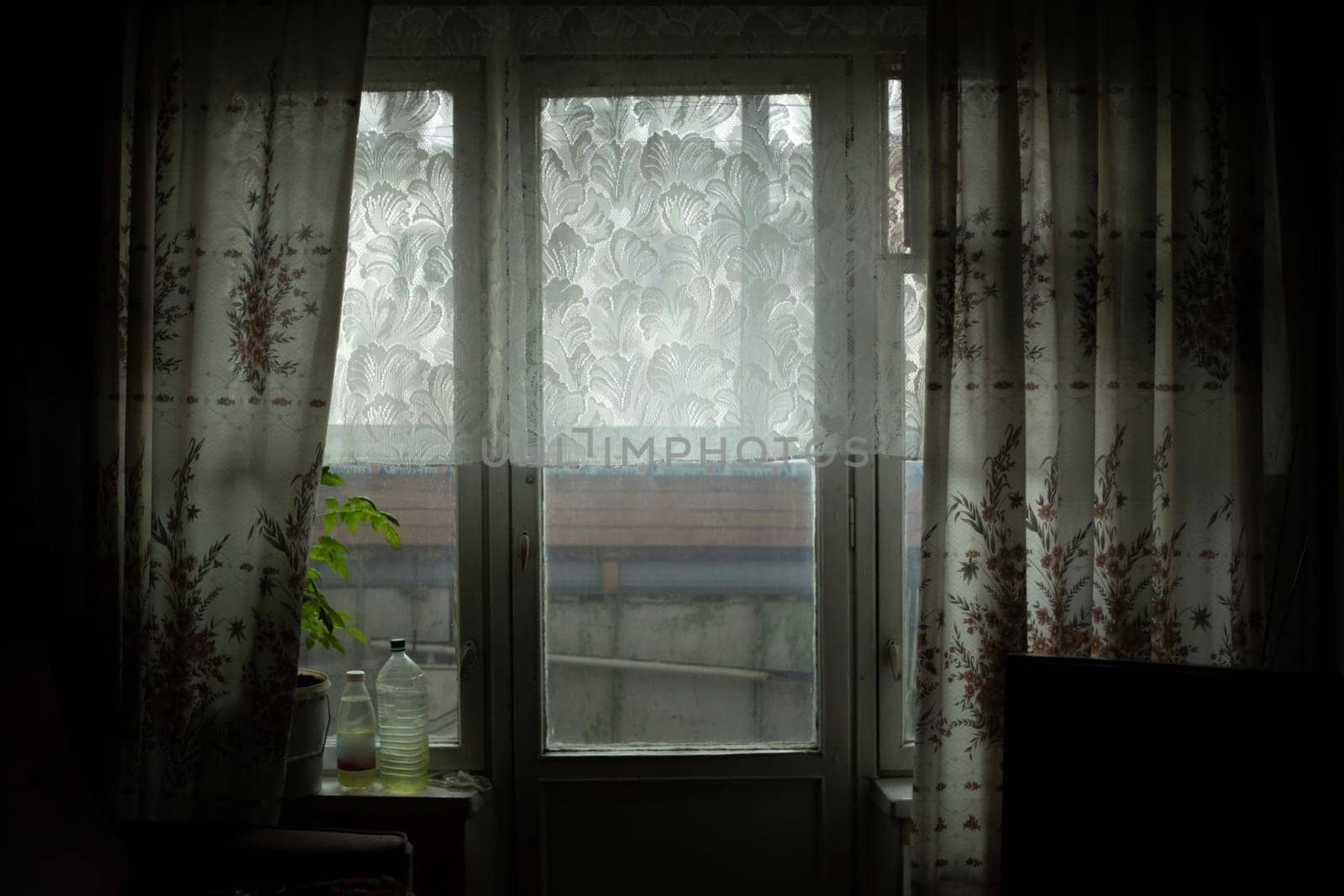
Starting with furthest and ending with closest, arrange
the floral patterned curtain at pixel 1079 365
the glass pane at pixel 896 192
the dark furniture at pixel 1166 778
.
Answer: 1. the glass pane at pixel 896 192
2. the floral patterned curtain at pixel 1079 365
3. the dark furniture at pixel 1166 778

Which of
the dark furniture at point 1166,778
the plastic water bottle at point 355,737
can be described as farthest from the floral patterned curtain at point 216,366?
the dark furniture at point 1166,778

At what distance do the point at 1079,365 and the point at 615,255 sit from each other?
37.9 inches

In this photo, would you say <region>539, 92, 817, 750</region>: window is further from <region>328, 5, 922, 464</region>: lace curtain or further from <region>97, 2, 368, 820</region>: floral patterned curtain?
<region>97, 2, 368, 820</region>: floral patterned curtain

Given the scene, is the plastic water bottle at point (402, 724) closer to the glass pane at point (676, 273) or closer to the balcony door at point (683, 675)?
the balcony door at point (683, 675)

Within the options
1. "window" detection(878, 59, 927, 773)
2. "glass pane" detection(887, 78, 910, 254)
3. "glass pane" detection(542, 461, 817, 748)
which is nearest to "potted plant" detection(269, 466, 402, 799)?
"glass pane" detection(542, 461, 817, 748)

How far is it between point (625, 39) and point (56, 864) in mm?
1816

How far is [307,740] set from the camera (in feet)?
6.03

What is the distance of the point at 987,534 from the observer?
5.72ft

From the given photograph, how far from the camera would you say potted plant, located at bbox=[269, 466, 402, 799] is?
1.82 m

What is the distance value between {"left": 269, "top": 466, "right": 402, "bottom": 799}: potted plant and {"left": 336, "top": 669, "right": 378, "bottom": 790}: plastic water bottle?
0.04 meters

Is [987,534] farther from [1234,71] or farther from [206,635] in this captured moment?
[206,635]

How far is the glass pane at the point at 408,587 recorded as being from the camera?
199 centimetres

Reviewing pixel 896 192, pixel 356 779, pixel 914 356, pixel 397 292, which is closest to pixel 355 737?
pixel 356 779

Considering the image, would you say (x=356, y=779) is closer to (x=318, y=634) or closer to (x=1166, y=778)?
(x=318, y=634)
